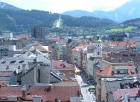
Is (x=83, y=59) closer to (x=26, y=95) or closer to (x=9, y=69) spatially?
(x=9, y=69)

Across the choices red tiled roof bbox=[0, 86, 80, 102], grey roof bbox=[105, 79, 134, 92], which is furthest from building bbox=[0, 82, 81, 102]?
grey roof bbox=[105, 79, 134, 92]

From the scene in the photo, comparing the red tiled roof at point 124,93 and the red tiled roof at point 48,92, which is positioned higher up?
the red tiled roof at point 48,92

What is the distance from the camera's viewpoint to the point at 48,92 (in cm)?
5397

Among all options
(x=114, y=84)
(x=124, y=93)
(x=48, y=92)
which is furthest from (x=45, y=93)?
(x=114, y=84)

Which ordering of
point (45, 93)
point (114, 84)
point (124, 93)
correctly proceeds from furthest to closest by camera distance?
point (114, 84), point (124, 93), point (45, 93)

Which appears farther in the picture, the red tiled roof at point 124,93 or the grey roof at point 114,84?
the grey roof at point 114,84

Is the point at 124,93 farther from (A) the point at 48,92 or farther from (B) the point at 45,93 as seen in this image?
(B) the point at 45,93

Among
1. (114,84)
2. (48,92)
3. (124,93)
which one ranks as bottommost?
(114,84)

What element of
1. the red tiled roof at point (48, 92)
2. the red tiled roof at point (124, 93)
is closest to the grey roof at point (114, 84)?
the red tiled roof at point (124, 93)

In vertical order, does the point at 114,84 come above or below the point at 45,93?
below

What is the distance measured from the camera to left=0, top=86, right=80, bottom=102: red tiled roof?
170 feet

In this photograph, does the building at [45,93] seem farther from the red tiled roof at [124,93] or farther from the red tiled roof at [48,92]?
the red tiled roof at [124,93]

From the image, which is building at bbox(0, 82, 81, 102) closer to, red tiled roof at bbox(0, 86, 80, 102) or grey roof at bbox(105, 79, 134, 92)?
red tiled roof at bbox(0, 86, 80, 102)

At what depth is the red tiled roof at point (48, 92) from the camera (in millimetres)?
51750
